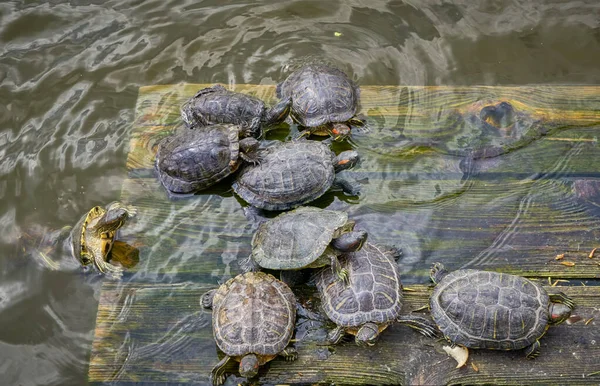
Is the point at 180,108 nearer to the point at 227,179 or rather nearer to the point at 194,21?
the point at 227,179

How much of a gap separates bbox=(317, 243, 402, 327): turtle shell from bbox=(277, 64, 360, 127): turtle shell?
5.40ft

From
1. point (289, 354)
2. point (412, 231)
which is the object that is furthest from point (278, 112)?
point (289, 354)

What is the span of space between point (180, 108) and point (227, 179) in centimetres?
101

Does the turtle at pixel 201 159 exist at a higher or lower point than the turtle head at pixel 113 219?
higher

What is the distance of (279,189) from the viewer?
4.45m

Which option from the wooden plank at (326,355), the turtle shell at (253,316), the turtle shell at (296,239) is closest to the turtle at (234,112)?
the turtle shell at (296,239)

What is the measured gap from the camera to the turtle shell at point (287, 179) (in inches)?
175

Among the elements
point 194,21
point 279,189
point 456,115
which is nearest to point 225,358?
point 279,189

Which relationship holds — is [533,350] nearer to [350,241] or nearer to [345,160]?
[350,241]

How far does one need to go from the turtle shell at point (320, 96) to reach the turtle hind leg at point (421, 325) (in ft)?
6.89

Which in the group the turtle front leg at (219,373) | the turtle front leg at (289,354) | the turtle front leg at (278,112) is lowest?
the turtle front leg at (219,373)

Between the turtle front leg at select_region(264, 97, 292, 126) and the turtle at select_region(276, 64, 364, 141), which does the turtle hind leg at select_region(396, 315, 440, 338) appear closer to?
the turtle at select_region(276, 64, 364, 141)

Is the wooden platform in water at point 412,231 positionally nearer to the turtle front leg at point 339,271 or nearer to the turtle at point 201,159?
the turtle at point 201,159

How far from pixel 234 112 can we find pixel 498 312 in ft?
9.32
